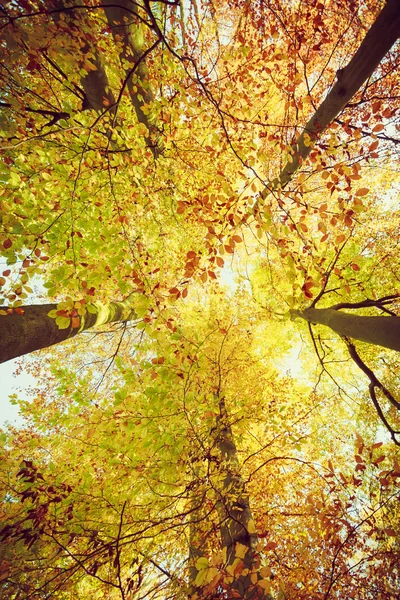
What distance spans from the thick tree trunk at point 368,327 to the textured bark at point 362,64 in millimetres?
1864

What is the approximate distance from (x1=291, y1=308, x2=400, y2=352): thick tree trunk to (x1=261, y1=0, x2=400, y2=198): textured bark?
6.12ft

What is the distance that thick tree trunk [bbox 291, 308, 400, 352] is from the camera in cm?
271

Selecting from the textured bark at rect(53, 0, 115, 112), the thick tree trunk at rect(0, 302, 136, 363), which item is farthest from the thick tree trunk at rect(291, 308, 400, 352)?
the textured bark at rect(53, 0, 115, 112)

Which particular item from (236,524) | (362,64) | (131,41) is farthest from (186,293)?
(131,41)

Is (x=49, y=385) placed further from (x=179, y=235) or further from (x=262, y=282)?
(x=262, y=282)

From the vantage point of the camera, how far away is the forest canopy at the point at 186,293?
2.91 metres

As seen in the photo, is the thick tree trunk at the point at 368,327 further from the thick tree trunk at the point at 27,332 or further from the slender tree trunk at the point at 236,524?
the thick tree trunk at the point at 27,332

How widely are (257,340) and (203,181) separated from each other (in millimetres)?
5222

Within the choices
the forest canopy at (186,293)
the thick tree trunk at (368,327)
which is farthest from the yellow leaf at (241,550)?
the thick tree trunk at (368,327)

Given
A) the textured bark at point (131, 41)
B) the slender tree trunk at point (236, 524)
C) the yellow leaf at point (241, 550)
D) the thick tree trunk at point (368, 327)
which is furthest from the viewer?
the textured bark at point (131, 41)

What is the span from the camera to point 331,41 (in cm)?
728

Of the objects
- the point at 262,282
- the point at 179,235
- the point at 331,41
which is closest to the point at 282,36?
the point at 331,41

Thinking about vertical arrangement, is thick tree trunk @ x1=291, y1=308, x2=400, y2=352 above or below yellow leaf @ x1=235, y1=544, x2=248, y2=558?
above

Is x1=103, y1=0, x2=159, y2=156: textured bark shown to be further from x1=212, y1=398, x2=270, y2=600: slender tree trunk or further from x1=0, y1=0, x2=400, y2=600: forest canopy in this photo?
x1=212, y1=398, x2=270, y2=600: slender tree trunk
